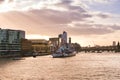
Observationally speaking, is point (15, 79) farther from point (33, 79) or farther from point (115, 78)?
point (115, 78)

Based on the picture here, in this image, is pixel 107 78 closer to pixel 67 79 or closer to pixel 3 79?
pixel 67 79

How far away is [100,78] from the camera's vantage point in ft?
298

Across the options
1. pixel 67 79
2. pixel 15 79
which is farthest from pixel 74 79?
pixel 15 79

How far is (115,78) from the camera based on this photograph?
90062 millimetres

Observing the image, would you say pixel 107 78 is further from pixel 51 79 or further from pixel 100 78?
pixel 51 79

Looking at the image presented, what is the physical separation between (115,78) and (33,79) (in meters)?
20.6

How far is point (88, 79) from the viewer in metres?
89.1

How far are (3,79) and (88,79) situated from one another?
834 inches

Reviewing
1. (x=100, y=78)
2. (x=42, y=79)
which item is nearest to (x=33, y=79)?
(x=42, y=79)

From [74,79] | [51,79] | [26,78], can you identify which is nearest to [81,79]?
[74,79]

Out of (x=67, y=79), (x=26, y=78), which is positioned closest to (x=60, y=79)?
(x=67, y=79)

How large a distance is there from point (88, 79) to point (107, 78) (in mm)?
5008

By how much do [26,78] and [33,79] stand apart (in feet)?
10.1

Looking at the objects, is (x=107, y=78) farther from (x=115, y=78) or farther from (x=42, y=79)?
(x=42, y=79)
